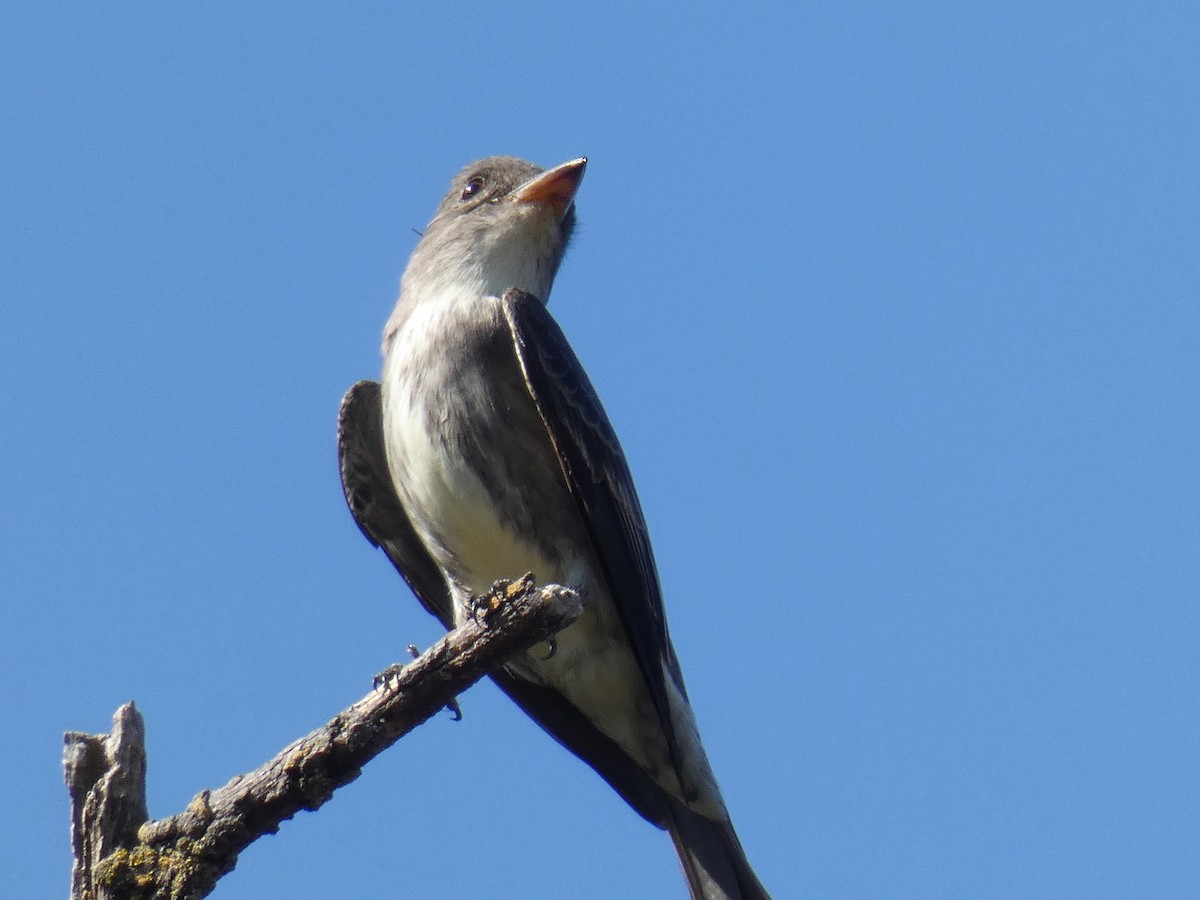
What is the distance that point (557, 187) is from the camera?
8781 millimetres

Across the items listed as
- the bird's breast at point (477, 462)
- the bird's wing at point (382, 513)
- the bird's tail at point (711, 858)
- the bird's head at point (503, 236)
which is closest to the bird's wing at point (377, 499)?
the bird's wing at point (382, 513)

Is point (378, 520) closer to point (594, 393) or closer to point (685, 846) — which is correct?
point (594, 393)

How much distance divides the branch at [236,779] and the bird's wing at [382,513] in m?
2.77

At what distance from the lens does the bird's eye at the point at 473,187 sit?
9.45 m

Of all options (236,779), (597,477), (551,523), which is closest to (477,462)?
(551,523)

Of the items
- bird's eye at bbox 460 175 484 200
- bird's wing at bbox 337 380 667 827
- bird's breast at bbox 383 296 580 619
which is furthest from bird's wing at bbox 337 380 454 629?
bird's eye at bbox 460 175 484 200

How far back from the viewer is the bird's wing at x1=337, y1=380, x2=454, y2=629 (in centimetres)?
820

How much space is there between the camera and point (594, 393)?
770 cm

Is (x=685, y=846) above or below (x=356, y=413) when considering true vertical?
below

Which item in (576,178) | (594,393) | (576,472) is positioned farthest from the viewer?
(576,178)

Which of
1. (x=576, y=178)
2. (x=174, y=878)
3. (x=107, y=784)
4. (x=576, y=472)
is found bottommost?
(x=174, y=878)

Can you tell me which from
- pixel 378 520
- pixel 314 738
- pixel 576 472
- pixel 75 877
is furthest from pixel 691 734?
pixel 75 877

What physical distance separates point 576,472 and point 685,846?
75.5 inches

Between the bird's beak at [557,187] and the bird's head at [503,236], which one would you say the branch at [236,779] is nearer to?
the bird's head at [503,236]
